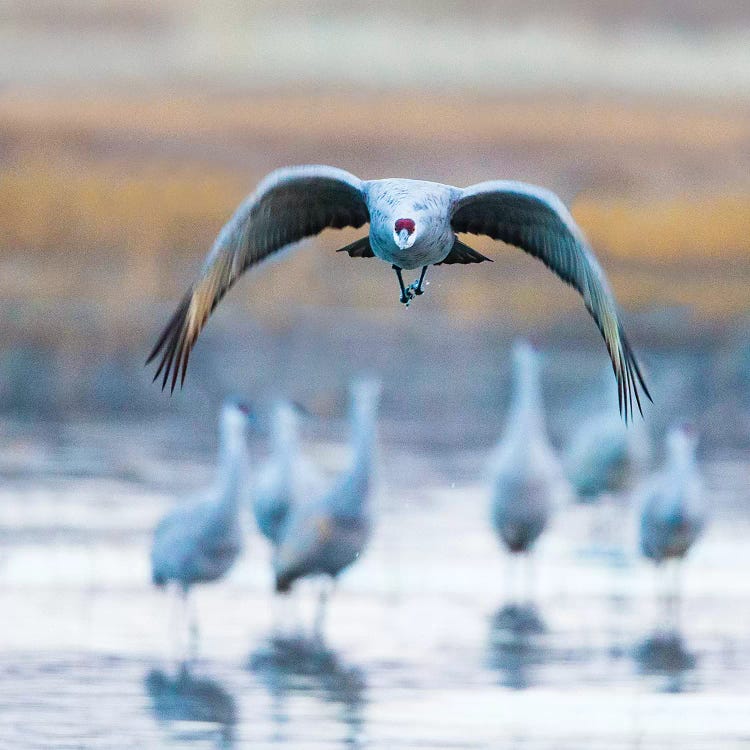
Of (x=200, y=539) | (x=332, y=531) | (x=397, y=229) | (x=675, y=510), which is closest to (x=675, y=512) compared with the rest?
(x=675, y=510)

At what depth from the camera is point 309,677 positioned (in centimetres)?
1120

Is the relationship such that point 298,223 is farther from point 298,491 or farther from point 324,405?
point 324,405

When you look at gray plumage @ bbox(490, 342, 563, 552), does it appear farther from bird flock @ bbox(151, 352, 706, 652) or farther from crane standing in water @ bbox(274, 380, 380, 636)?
crane standing in water @ bbox(274, 380, 380, 636)

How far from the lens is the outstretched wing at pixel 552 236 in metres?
8.02

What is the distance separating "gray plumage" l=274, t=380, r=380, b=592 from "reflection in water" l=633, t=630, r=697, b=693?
1894 millimetres

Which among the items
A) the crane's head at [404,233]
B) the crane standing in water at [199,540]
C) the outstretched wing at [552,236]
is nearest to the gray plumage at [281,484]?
the crane standing in water at [199,540]

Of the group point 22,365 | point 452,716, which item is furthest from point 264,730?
point 22,365

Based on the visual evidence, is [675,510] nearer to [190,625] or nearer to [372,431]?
[372,431]

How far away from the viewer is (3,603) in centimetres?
1271

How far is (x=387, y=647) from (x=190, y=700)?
1.58 m

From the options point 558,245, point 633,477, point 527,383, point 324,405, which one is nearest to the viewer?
point 558,245

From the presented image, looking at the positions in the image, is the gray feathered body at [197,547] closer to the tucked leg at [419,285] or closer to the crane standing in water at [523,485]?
the crane standing in water at [523,485]

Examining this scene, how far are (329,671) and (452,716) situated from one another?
4.23 ft

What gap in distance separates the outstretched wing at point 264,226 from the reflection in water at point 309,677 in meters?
2.51
